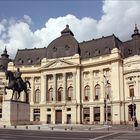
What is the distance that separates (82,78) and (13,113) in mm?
39640

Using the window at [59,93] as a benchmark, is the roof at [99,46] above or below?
above

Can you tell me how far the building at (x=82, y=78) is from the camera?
8581 centimetres

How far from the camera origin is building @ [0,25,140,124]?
3378 inches

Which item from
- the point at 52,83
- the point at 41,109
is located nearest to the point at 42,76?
the point at 52,83

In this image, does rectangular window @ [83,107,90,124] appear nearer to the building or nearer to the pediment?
the building

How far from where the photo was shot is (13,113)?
2404 inches

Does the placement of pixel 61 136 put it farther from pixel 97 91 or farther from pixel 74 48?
pixel 74 48

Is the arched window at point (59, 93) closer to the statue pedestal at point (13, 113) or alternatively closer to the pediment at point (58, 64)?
the pediment at point (58, 64)

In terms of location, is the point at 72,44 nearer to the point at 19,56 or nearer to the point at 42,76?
the point at 42,76

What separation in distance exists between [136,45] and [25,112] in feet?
124

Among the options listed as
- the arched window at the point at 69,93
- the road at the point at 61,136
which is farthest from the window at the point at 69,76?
the road at the point at 61,136

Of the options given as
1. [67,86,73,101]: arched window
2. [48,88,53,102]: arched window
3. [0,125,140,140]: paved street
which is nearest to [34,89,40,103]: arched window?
[48,88,53,102]: arched window

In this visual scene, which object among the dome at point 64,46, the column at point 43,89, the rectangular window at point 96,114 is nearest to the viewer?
the rectangular window at point 96,114

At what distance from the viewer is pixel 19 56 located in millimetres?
111875
